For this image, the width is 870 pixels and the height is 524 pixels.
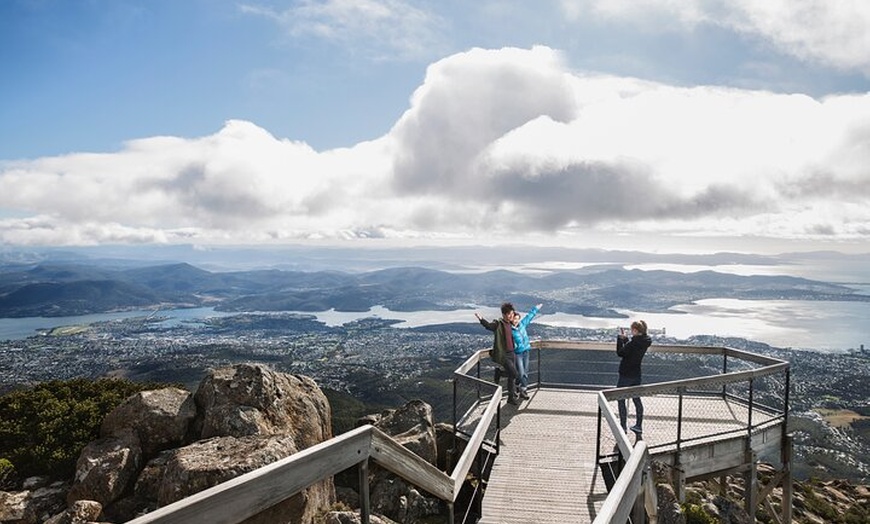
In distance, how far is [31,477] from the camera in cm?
694

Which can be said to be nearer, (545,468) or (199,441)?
(199,441)

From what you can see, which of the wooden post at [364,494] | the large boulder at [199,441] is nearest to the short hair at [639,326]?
the large boulder at [199,441]

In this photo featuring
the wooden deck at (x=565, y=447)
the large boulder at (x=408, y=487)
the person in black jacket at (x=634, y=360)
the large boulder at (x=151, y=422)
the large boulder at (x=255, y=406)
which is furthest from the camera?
the person in black jacket at (x=634, y=360)

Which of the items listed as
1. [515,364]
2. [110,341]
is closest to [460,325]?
[110,341]

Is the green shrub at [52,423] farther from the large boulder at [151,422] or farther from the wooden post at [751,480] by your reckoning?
the wooden post at [751,480]

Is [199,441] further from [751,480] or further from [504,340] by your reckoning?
[751,480]

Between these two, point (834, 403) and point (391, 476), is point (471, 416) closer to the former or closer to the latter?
point (391, 476)

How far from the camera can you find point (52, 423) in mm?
7426

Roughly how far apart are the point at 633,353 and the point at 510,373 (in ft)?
8.71

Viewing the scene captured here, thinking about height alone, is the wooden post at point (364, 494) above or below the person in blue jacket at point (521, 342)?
above

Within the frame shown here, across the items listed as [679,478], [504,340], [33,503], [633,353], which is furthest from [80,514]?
[679,478]

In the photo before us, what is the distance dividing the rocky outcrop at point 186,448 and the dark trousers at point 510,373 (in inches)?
161

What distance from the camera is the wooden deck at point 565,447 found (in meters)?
6.75

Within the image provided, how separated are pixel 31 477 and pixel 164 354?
14842cm
